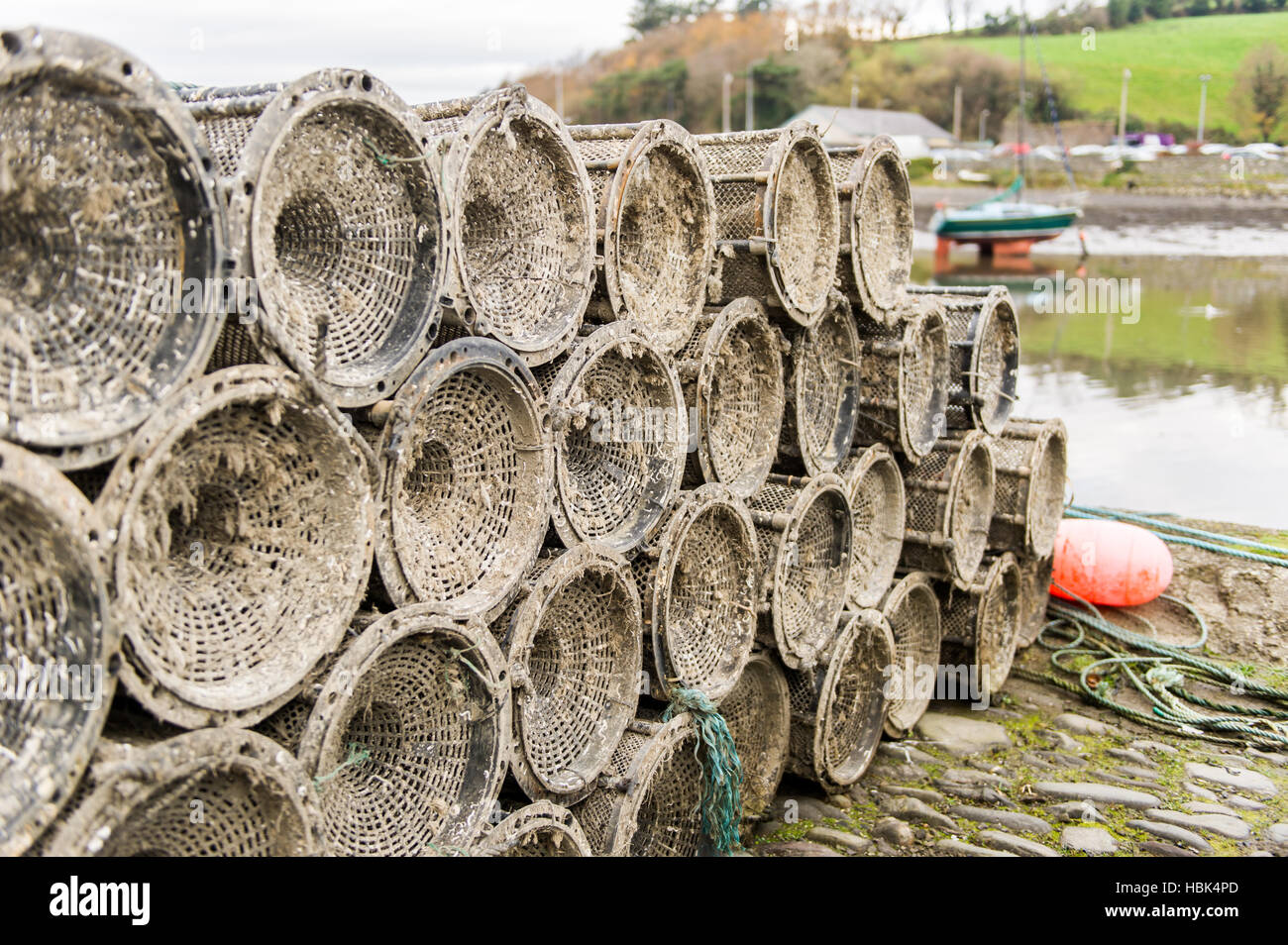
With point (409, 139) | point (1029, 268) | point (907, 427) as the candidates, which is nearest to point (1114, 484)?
point (907, 427)

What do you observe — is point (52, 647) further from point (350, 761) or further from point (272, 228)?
point (272, 228)

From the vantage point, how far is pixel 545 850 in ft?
10.2

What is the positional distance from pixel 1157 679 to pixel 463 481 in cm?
456

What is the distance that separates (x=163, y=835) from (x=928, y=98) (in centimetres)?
5854

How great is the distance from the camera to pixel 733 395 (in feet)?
13.9

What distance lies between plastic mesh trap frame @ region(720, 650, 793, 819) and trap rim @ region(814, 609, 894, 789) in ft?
0.51

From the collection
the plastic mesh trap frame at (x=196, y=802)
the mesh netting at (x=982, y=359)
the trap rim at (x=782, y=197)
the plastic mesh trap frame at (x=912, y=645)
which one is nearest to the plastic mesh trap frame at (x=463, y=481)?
the plastic mesh trap frame at (x=196, y=802)

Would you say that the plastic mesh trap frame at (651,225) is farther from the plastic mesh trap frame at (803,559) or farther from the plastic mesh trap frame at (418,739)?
the plastic mesh trap frame at (418,739)

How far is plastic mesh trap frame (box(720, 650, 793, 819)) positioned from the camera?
14.1ft

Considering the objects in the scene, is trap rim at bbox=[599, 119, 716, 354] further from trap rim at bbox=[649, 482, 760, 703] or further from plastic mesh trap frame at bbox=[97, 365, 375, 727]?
plastic mesh trap frame at bbox=[97, 365, 375, 727]

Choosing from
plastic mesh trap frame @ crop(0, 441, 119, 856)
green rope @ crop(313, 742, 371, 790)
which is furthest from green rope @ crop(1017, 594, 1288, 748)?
plastic mesh trap frame @ crop(0, 441, 119, 856)
